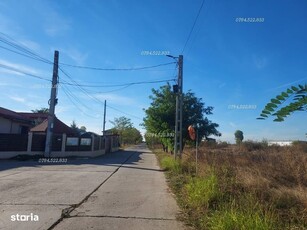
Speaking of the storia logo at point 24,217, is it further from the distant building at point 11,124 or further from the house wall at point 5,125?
the house wall at point 5,125

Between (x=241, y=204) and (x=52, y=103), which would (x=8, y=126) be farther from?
(x=241, y=204)

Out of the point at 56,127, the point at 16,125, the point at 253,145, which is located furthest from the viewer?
the point at 253,145

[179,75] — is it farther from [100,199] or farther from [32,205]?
[32,205]

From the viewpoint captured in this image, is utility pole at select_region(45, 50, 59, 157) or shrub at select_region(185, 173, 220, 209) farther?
utility pole at select_region(45, 50, 59, 157)


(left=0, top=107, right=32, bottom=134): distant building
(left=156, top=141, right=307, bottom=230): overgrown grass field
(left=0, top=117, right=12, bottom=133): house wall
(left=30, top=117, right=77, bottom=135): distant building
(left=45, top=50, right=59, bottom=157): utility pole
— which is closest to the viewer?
(left=156, top=141, right=307, bottom=230): overgrown grass field

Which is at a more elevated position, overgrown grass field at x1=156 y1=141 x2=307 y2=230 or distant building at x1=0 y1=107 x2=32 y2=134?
distant building at x1=0 y1=107 x2=32 y2=134

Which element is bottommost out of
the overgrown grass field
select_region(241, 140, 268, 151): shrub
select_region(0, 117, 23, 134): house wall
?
the overgrown grass field

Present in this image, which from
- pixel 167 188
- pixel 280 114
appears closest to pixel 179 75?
pixel 167 188

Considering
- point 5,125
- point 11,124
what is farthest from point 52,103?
point 11,124

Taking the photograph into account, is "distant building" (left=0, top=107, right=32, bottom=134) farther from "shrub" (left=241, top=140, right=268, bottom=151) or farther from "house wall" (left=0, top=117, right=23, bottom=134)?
"shrub" (left=241, top=140, right=268, bottom=151)

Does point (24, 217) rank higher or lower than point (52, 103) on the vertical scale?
lower

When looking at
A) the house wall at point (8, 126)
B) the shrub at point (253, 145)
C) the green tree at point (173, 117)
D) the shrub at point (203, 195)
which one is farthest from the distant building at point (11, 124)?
the shrub at point (253, 145)

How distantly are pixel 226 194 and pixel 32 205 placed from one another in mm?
4817

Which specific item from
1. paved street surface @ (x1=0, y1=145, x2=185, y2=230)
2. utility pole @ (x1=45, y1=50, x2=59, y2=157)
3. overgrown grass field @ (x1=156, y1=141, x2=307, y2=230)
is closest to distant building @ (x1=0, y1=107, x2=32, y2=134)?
utility pole @ (x1=45, y1=50, x2=59, y2=157)
